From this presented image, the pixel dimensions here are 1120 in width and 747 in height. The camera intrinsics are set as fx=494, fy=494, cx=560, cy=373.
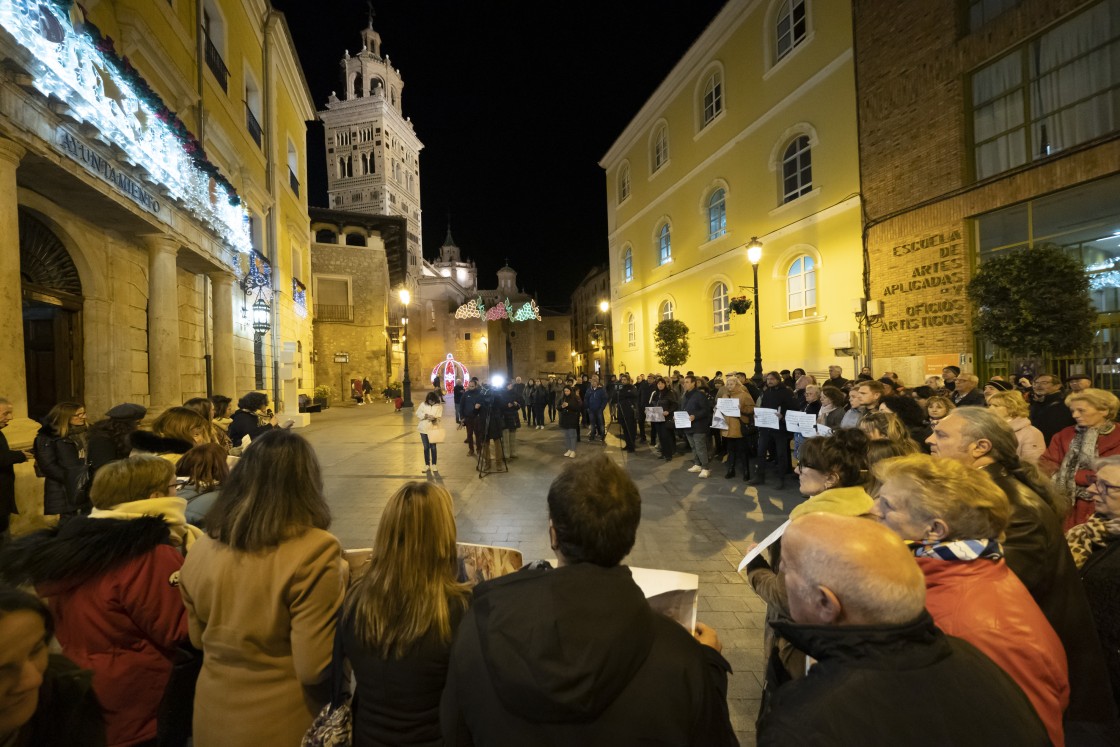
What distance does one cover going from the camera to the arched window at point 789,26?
14984 mm

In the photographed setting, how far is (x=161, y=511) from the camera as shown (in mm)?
2455

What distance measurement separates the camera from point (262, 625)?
6.37 ft

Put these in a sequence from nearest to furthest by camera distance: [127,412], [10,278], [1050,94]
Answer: [127,412] < [10,278] < [1050,94]

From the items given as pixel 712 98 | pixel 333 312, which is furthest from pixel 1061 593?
pixel 333 312

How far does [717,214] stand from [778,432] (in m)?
13.7

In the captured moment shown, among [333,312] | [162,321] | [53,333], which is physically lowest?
[53,333]

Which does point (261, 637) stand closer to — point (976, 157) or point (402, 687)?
point (402, 687)

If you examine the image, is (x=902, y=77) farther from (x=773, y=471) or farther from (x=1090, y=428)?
(x=1090, y=428)

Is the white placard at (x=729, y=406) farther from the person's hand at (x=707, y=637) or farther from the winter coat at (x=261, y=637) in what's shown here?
the winter coat at (x=261, y=637)

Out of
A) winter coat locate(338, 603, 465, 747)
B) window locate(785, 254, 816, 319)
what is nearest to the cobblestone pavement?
winter coat locate(338, 603, 465, 747)

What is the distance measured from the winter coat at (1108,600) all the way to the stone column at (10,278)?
9.90 metres

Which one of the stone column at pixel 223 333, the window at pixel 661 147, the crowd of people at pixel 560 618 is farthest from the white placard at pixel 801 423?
the window at pixel 661 147

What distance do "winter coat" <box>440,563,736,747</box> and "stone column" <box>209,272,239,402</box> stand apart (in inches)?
573

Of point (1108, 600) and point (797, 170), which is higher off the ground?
point (797, 170)
